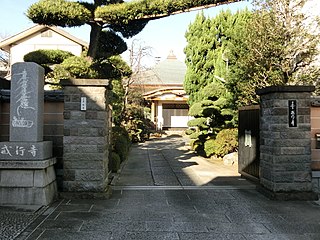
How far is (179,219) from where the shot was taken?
4.79 meters

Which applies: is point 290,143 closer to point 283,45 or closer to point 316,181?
point 316,181

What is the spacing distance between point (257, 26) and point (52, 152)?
7.44m

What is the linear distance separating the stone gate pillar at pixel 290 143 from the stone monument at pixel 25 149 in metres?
4.50

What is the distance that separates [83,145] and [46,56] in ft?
14.8

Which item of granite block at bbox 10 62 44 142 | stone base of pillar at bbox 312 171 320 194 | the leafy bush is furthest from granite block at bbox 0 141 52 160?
the leafy bush

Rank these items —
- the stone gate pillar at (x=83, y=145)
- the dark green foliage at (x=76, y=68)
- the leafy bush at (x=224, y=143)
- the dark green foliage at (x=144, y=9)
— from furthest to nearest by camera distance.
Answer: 1. the leafy bush at (x=224, y=143)
2. the dark green foliage at (x=76, y=68)
3. the dark green foliage at (x=144, y=9)
4. the stone gate pillar at (x=83, y=145)

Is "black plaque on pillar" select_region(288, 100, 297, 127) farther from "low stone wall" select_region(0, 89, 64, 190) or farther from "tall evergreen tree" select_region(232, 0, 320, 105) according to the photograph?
"low stone wall" select_region(0, 89, 64, 190)

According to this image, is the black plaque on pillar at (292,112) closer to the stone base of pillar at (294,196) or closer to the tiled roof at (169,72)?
the stone base of pillar at (294,196)

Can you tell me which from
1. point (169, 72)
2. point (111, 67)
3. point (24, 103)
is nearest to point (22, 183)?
point (24, 103)

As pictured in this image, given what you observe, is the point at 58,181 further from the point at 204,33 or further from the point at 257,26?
the point at 204,33

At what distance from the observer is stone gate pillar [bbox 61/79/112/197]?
6.07 metres

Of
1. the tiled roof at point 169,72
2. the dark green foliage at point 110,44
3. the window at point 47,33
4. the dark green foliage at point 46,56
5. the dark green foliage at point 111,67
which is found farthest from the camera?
the tiled roof at point 169,72

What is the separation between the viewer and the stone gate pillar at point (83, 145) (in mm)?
6074

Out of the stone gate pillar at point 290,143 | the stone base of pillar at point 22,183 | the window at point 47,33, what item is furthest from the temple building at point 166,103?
the stone base of pillar at point 22,183
